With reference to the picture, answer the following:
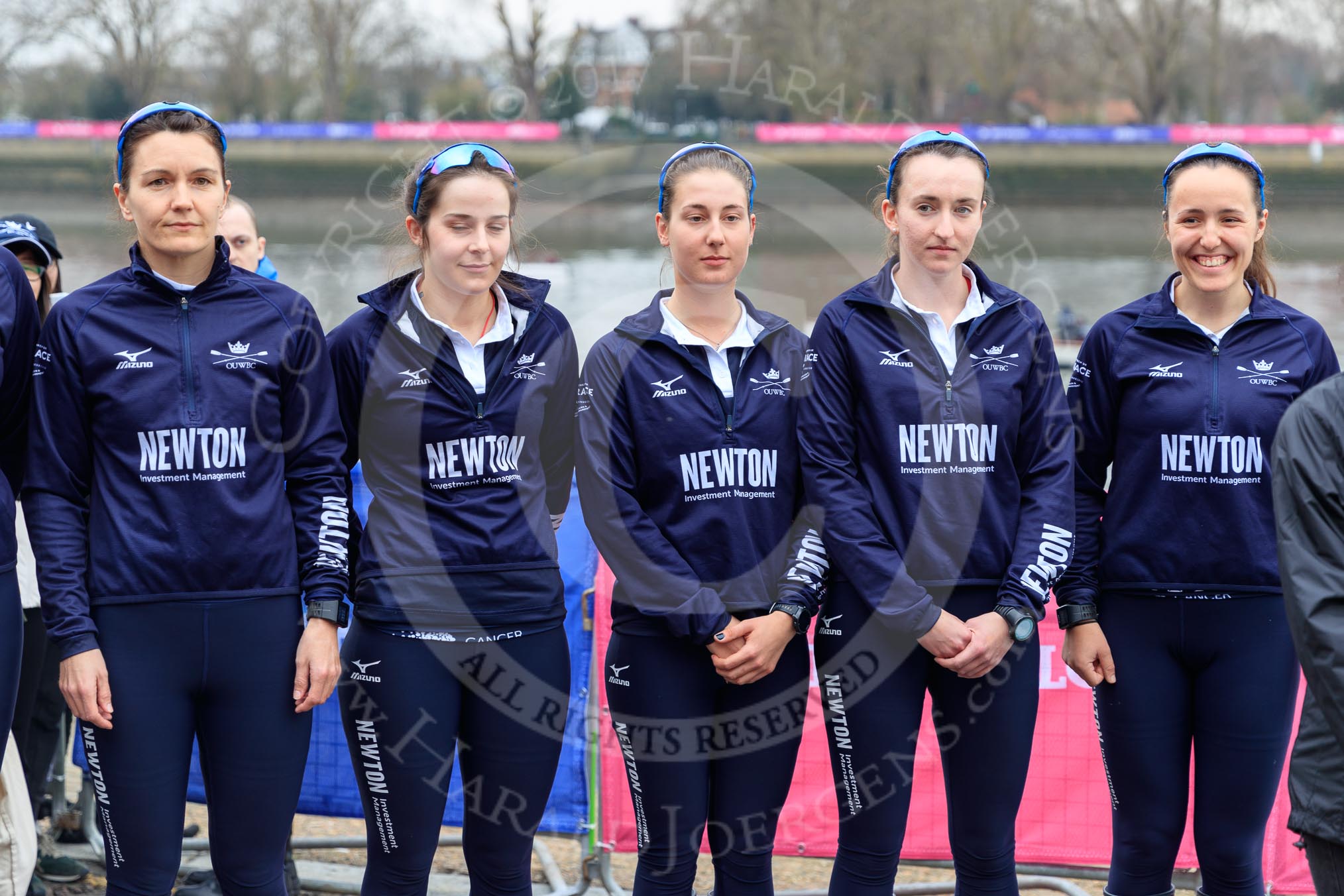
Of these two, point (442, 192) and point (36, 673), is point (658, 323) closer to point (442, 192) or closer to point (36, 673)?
point (442, 192)

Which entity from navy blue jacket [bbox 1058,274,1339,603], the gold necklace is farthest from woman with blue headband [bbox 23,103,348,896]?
navy blue jacket [bbox 1058,274,1339,603]

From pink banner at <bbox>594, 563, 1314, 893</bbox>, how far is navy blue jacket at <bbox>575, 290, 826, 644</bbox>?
1.04 metres

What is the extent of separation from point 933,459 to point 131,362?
6.27 feet

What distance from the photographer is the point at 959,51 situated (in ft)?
Result: 154

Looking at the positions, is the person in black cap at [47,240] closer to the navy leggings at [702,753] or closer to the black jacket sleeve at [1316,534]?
the navy leggings at [702,753]

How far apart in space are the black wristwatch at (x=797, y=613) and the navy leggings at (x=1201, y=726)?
82 centimetres

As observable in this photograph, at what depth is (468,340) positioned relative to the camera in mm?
3270

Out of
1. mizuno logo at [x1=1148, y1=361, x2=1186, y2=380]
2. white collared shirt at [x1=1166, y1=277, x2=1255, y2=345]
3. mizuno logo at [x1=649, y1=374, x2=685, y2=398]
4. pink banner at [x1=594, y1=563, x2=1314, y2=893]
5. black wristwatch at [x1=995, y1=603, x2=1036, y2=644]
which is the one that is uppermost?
white collared shirt at [x1=1166, y1=277, x2=1255, y2=345]

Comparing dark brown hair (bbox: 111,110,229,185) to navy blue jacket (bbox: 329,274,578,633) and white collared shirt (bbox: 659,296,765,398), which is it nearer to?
navy blue jacket (bbox: 329,274,578,633)

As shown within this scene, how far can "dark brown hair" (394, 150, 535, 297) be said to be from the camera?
129 inches

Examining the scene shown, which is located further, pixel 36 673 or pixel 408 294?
pixel 36 673

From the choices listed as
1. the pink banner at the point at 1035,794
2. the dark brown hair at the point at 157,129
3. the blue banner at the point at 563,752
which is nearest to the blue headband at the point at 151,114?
the dark brown hair at the point at 157,129

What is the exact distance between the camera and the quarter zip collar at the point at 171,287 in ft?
9.89

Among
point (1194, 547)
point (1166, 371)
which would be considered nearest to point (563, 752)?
point (1194, 547)
